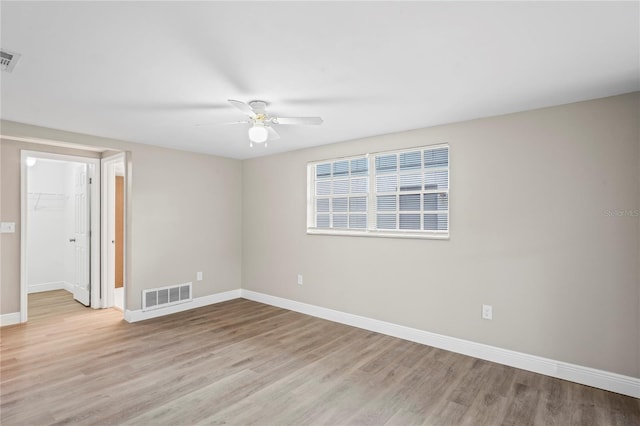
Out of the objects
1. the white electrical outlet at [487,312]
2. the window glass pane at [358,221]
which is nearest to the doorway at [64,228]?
the window glass pane at [358,221]

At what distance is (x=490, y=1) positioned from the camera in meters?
1.49

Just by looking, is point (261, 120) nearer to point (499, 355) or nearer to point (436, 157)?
point (436, 157)

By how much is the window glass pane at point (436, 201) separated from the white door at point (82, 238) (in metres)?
4.81

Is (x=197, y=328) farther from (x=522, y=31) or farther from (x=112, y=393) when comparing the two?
(x=522, y=31)

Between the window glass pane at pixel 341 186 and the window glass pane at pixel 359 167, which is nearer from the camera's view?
the window glass pane at pixel 359 167

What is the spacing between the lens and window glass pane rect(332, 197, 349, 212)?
14.2 ft

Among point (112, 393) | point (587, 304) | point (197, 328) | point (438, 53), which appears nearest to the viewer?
point (438, 53)

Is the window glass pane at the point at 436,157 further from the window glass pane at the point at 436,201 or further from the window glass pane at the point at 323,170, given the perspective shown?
the window glass pane at the point at 323,170

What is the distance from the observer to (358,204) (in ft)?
13.7

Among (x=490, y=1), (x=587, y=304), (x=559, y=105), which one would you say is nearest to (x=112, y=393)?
(x=490, y=1)

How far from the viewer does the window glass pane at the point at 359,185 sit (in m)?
4.09

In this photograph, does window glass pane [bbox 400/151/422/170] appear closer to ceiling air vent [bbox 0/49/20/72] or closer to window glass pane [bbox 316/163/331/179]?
window glass pane [bbox 316/163/331/179]

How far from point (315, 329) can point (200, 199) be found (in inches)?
103

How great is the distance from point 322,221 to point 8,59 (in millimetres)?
3406
